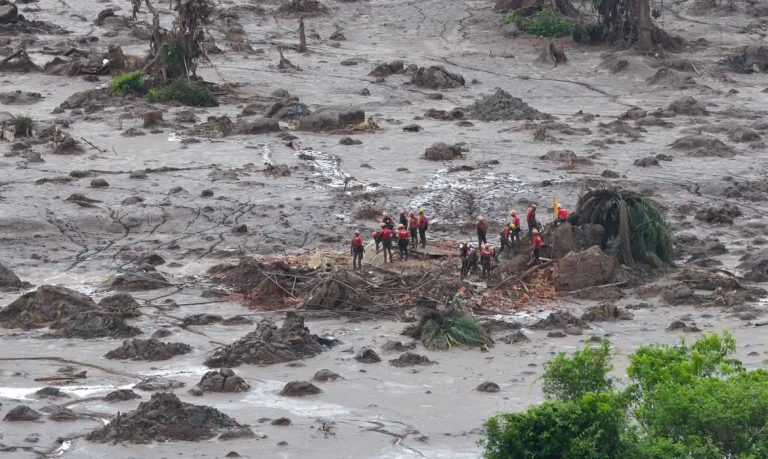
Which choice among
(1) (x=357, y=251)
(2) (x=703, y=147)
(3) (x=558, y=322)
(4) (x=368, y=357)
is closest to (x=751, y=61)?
(2) (x=703, y=147)

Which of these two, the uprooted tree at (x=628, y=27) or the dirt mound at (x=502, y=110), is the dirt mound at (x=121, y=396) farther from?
the uprooted tree at (x=628, y=27)

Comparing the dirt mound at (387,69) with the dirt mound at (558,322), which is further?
the dirt mound at (387,69)

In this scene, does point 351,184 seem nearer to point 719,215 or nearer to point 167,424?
point 719,215

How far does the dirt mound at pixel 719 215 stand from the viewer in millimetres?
25094

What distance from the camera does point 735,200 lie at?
26.8 m

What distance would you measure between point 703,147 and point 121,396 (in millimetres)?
18014

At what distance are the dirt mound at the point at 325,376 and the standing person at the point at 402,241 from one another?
202 inches

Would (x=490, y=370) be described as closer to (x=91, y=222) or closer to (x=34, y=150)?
(x=91, y=222)

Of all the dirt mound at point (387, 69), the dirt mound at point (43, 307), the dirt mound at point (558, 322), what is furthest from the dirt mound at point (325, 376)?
the dirt mound at point (387, 69)

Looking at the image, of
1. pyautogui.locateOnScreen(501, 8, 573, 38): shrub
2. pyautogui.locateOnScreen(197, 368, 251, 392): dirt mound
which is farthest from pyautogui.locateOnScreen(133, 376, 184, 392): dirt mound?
pyautogui.locateOnScreen(501, 8, 573, 38): shrub

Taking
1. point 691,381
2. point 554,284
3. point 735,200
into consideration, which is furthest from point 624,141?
point 691,381

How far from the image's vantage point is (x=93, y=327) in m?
18.7

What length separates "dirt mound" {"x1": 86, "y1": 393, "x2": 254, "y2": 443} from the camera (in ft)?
46.3

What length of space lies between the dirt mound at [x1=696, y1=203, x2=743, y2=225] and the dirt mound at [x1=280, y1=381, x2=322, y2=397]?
1131 cm
